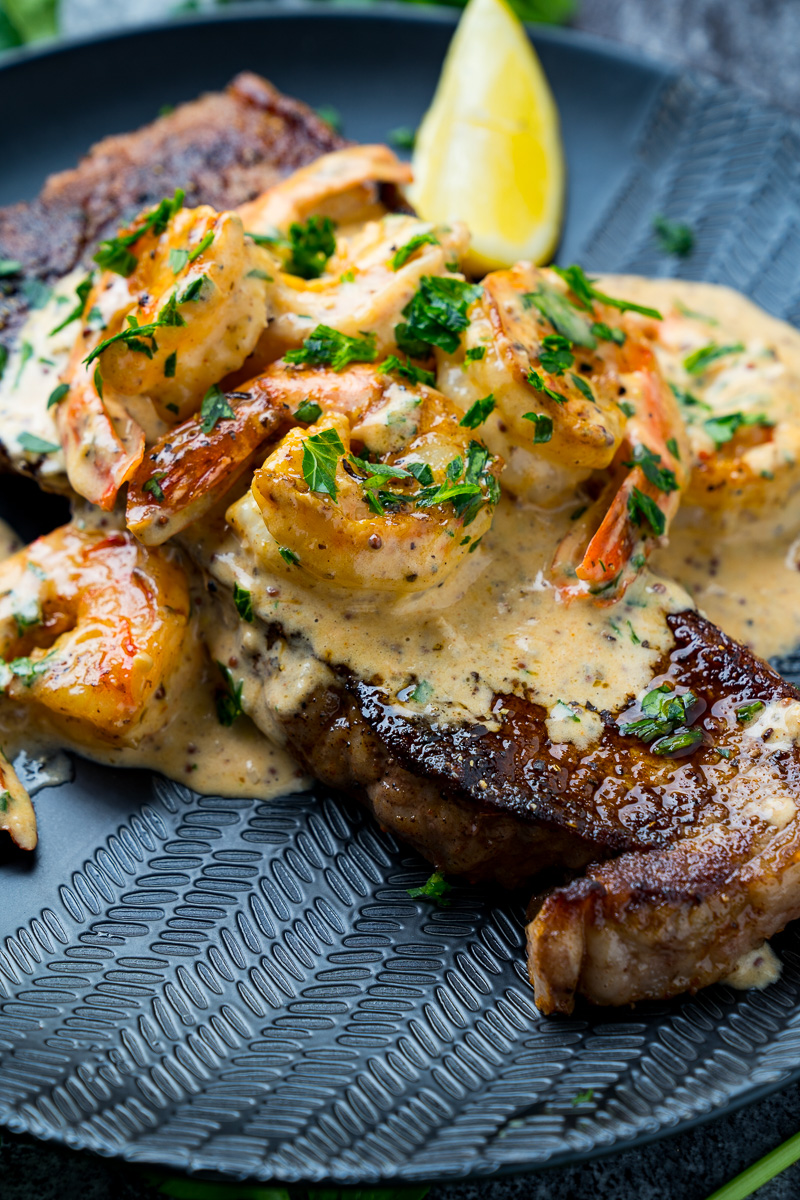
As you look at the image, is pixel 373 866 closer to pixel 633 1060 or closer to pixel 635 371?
pixel 633 1060

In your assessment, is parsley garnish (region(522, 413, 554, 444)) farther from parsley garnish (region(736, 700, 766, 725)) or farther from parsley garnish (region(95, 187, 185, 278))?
parsley garnish (region(95, 187, 185, 278))

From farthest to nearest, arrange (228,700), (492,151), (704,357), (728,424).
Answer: (492,151)
(704,357)
(728,424)
(228,700)

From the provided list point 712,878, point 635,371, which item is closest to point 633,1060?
point 712,878

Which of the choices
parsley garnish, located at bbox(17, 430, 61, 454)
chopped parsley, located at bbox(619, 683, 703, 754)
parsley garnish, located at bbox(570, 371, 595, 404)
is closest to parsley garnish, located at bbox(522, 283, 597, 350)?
parsley garnish, located at bbox(570, 371, 595, 404)

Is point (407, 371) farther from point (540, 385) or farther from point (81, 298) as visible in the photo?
point (81, 298)

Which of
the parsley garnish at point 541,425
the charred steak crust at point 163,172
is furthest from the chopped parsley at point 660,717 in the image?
the charred steak crust at point 163,172

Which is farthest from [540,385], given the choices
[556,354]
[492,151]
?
[492,151]
